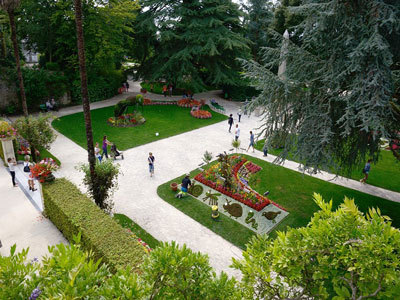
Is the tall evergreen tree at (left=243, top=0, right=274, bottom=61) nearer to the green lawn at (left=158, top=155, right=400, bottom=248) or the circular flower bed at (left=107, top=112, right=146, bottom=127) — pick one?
the circular flower bed at (left=107, top=112, right=146, bottom=127)

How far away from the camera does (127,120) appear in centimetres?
2389

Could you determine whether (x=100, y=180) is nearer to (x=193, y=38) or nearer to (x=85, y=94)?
(x=85, y=94)

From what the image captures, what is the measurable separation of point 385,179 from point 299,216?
772 centimetres

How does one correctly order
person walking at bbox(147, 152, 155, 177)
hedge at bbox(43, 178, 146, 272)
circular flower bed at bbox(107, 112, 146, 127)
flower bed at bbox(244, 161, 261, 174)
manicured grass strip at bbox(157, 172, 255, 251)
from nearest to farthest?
hedge at bbox(43, 178, 146, 272) < manicured grass strip at bbox(157, 172, 255, 251) < person walking at bbox(147, 152, 155, 177) < flower bed at bbox(244, 161, 261, 174) < circular flower bed at bbox(107, 112, 146, 127)

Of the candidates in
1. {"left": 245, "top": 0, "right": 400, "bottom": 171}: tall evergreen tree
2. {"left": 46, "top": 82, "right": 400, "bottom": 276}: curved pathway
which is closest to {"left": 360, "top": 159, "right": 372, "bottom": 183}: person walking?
{"left": 46, "top": 82, "right": 400, "bottom": 276}: curved pathway

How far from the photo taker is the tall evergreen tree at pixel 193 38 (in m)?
28.5

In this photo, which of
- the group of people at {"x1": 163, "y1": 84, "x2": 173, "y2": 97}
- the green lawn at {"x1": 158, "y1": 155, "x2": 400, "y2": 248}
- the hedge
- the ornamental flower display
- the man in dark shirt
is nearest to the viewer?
the hedge

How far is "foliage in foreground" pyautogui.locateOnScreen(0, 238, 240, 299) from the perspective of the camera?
3.75m

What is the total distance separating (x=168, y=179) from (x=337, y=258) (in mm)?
11813

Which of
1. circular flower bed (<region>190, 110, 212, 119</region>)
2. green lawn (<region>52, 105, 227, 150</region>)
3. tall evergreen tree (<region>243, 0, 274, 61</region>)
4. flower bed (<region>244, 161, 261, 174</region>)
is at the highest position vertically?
tall evergreen tree (<region>243, 0, 274, 61</region>)

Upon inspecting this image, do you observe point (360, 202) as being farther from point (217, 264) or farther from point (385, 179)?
point (217, 264)

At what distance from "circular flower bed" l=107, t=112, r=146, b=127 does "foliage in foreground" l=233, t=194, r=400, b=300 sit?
2001cm

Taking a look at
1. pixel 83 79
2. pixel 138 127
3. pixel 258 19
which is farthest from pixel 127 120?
pixel 258 19

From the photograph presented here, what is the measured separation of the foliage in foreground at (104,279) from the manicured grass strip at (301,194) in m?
8.40
